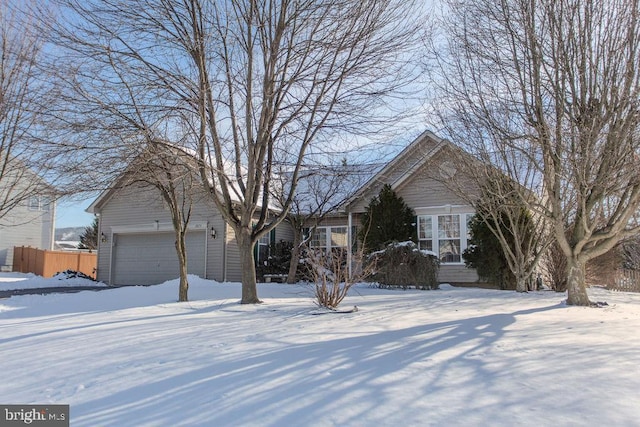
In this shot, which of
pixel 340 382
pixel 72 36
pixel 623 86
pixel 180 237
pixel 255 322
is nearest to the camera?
pixel 340 382

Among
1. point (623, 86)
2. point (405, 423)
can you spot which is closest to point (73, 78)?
point (405, 423)

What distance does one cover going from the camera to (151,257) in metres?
21.2

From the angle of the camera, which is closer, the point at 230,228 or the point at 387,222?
the point at 387,222

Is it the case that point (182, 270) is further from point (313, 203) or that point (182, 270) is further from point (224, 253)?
point (313, 203)

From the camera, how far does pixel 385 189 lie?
1797cm

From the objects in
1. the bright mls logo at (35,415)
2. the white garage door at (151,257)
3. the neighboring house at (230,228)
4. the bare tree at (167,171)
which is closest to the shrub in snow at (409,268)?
the neighboring house at (230,228)

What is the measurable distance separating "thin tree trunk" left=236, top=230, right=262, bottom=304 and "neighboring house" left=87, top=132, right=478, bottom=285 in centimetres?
513

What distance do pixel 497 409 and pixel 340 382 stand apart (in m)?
1.36

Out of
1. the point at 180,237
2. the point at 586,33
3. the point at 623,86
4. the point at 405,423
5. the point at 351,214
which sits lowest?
the point at 405,423

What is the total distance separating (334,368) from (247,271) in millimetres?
6157

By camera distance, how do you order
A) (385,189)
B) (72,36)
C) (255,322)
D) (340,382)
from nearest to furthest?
1. (340,382)
2. (255,322)
3. (72,36)
4. (385,189)

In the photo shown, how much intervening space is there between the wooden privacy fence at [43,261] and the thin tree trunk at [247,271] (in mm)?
19078

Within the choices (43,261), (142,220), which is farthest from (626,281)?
(43,261)

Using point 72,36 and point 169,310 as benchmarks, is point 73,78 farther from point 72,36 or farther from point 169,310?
point 169,310
